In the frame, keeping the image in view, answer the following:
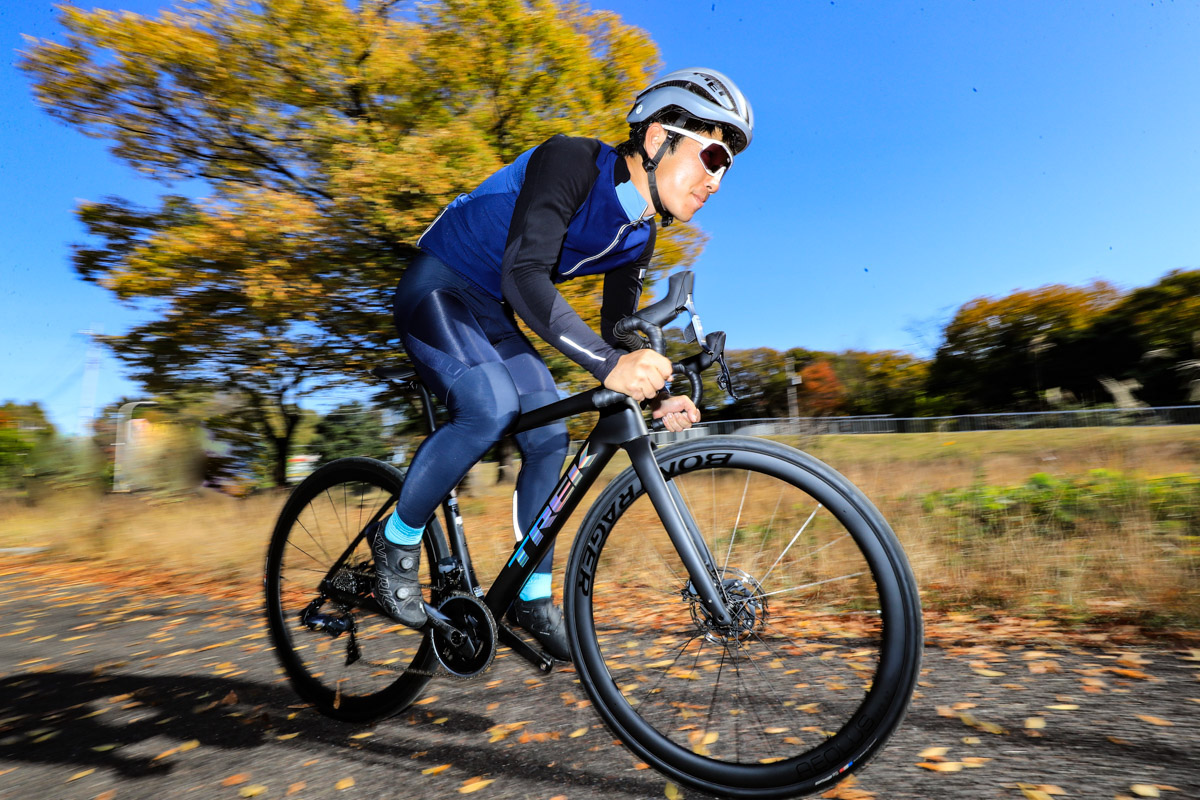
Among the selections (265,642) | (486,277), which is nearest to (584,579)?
(486,277)

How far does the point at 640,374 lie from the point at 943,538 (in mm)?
4272

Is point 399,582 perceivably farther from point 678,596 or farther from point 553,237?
point 553,237

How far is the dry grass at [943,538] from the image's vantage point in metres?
4.01

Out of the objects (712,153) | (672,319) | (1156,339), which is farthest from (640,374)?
(1156,339)

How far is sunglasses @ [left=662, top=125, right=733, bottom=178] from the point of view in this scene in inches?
90.6

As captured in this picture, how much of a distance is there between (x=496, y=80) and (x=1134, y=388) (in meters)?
44.4

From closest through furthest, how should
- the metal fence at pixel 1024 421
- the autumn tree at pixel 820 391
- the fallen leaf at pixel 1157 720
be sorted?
the fallen leaf at pixel 1157 720 → the metal fence at pixel 1024 421 → the autumn tree at pixel 820 391

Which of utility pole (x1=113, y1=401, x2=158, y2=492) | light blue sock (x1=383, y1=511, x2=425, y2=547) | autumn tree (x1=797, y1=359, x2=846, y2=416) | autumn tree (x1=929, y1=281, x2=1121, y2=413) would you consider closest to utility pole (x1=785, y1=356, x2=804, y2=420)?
autumn tree (x1=797, y1=359, x2=846, y2=416)

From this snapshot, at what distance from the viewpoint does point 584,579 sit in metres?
2.21

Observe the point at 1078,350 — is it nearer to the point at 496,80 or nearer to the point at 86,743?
the point at 496,80

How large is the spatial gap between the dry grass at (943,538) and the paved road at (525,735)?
1.53 feet

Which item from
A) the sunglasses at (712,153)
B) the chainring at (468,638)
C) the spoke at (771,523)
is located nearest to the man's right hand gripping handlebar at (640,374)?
the spoke at (771,523)

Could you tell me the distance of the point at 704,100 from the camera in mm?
2264

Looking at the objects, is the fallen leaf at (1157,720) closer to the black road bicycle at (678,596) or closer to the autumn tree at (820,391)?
the black road bicycle at (678,596)
